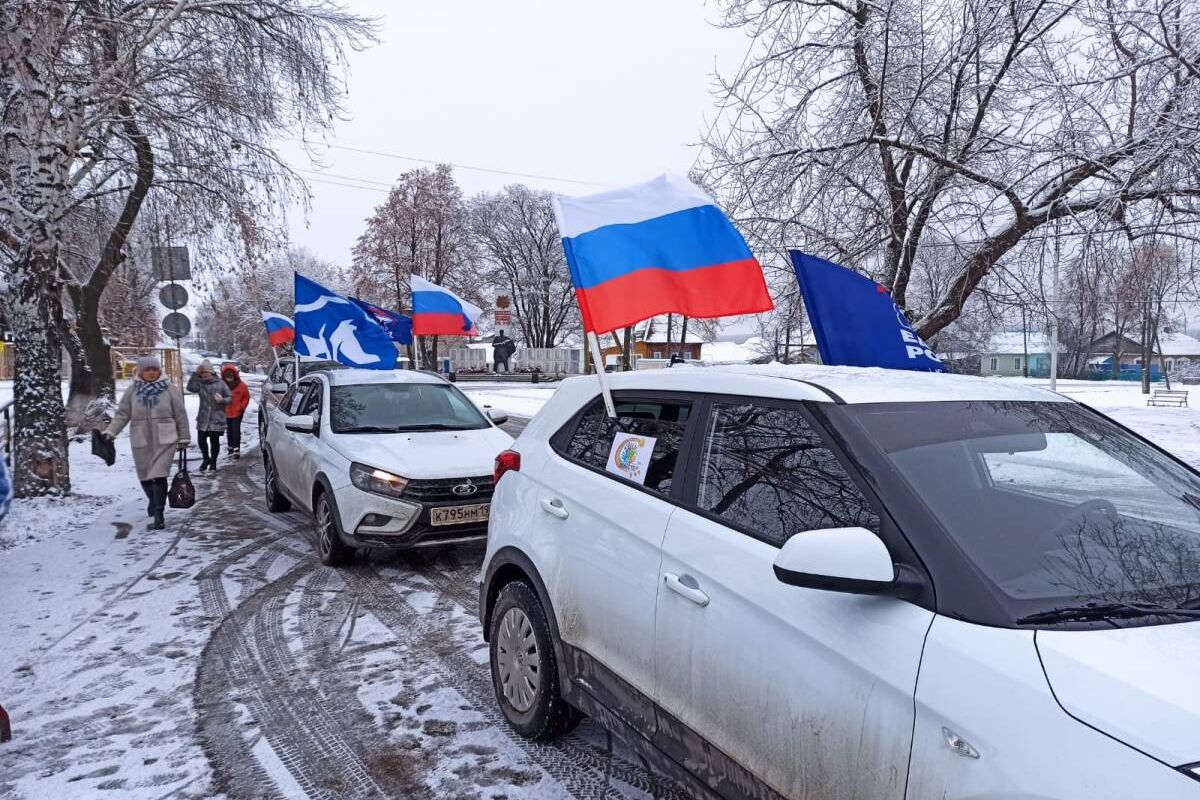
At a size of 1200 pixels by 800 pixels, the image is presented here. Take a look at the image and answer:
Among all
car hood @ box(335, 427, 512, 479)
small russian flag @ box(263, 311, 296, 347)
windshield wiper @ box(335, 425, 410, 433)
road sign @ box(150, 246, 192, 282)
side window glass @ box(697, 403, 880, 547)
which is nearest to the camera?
side window glass @ box(697, 403, 880, 547)

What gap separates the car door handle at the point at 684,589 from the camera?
2.43 m

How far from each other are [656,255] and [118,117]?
27.8 feet

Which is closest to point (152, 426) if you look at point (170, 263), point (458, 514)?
point (458, 514)

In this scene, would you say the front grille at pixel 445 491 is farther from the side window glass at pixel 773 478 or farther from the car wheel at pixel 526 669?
the side window glass at pixel 773 478

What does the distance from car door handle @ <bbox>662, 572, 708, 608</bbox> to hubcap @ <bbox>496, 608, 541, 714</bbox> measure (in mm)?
1079

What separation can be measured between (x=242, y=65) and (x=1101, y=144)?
11486mm

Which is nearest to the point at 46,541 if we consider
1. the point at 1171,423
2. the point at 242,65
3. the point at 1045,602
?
the point at 242,65

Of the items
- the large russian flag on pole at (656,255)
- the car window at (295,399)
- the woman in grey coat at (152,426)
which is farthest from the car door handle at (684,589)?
the woman in grey coat at (152,426)

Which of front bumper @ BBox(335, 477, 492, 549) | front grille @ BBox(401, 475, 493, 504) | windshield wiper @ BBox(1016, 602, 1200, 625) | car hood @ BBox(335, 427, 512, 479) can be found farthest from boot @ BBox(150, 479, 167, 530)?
windshield wiper @ BBox(1016, 602, 1200, 625)

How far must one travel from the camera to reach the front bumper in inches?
237

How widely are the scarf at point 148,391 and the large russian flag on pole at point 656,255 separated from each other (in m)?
5.70

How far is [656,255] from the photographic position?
4.29 meters

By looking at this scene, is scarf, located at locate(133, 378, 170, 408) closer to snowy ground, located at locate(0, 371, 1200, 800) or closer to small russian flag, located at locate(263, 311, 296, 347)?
snowy ground, located at locate(0, 371, 1200, 800)

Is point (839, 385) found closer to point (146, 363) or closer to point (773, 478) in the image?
point (773, 478)
